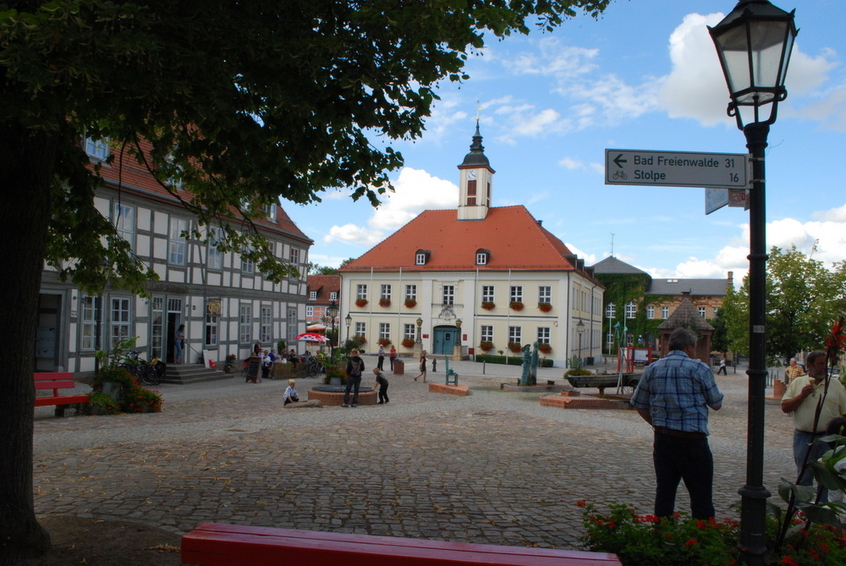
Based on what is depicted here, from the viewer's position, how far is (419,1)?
505cm

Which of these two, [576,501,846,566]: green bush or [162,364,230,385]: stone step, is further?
[162,364,230,385]: stone step

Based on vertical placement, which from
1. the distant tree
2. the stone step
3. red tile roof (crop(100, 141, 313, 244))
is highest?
red tile roof (crop(100, 141, 313, 244))

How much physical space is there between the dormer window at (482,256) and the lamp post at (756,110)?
44.6 metres

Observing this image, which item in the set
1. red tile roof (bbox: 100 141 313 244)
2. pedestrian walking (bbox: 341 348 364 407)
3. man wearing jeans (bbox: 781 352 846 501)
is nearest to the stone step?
red tile roof (bbox: 100 141 313 244)

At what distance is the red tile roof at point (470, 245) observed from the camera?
1885 inches

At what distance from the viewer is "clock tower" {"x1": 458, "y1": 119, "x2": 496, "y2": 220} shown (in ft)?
173

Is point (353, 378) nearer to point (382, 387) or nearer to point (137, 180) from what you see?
point (382, 387)

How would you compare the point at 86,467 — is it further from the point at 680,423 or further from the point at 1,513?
the point at 680,423

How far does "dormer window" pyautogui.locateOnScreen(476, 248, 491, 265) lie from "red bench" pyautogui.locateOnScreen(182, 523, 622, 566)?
148 feet

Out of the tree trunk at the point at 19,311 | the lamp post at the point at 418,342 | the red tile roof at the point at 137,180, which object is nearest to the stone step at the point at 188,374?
the red tile roof at the point at 137,180

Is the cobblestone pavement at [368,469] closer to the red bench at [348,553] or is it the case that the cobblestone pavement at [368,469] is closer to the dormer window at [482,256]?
the red bench at [348,553]

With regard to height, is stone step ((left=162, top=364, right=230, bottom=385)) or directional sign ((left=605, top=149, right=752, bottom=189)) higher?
directional sign ((left=605, top=149, right=752, bottom=189))

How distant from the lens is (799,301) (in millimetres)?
21781

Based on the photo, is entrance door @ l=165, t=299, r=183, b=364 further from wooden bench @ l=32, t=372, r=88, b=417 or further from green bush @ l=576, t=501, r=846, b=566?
green bush @ l=576, t=501, r=846, b=566
